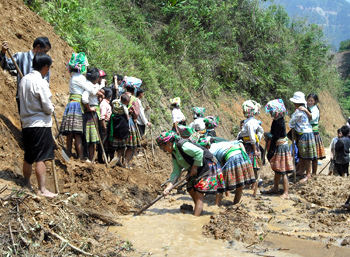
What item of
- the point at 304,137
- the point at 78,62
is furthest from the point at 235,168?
the point at 78,62

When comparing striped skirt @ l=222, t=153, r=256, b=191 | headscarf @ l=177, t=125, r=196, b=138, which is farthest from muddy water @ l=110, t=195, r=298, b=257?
headscarf @ l=177, t=125, r=196, b=138

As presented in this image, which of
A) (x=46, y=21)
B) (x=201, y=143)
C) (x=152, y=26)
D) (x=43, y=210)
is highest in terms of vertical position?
(x=152, y=26)

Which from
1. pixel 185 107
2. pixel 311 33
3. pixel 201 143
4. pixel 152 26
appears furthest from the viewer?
pixel 311 33

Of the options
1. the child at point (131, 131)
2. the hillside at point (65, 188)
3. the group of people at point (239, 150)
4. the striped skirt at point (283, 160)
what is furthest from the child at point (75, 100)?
the striped skirt at point (283, 160)

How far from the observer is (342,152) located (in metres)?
9.05

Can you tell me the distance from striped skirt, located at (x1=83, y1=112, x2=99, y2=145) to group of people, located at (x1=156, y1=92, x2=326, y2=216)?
54.9 inches

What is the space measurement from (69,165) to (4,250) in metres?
2.61

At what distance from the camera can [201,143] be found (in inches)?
248

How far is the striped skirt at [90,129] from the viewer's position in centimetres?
664

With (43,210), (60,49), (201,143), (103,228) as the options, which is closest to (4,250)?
(43,210)

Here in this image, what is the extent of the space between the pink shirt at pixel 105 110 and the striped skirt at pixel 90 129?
0.61 m

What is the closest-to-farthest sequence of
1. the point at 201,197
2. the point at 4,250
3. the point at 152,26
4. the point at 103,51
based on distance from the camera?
the point at 4,250 → the point at 201,197 → the point at 103,51 → the point at 152,26

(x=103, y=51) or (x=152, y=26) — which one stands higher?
(x=152, y=26)

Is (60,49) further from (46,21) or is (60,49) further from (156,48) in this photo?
(156,48)
